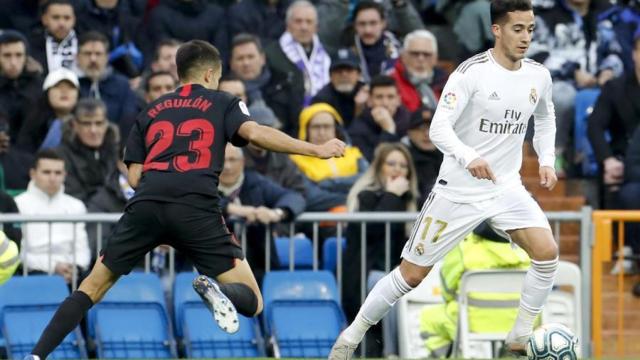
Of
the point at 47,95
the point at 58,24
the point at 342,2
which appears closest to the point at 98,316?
the point at 47,95

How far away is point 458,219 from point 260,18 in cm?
737

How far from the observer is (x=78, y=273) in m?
12.8

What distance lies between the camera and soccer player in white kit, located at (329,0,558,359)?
404 inches

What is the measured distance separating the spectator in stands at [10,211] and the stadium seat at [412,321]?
3.01 m

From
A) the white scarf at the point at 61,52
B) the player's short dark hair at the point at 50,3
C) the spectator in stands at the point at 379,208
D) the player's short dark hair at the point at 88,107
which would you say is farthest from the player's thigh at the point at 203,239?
the player's short dark hair at the point at 50,3

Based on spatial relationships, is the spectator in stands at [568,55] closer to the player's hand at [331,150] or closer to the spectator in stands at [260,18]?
the spectator in stands at [260,18]

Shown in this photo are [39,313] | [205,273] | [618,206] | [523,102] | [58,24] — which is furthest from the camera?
[58,24]

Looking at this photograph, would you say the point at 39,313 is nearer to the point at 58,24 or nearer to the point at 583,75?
the point at 58,24

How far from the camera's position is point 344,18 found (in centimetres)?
1753

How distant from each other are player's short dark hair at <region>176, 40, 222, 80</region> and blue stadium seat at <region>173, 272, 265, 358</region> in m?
3.13

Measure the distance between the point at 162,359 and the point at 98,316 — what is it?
0.58 meters

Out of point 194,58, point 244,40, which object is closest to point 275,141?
point 194,58

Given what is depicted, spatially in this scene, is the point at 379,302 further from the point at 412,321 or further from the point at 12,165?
the point at 12,165

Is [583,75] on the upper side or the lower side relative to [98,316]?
upper
